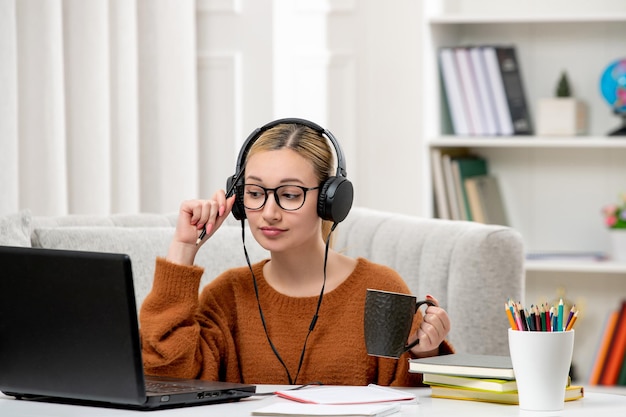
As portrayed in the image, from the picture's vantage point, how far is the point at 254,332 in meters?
1.53

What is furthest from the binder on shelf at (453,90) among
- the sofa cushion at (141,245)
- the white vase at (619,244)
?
the sofa cushion at (141,245)

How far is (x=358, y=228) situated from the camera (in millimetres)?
2146

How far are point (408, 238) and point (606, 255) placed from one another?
1531 mm

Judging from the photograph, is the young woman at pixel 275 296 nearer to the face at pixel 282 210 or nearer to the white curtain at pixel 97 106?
the face at pixel 282 210

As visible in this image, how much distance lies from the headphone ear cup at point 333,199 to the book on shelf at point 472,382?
0.29 meters

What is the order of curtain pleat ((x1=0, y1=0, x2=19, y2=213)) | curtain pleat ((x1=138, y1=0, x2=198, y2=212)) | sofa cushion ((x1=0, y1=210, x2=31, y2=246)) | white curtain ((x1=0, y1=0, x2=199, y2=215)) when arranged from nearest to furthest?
sofa cushion ((x1=0, y1=210, x2=31, y2=246))
curtain pleat ((x1=0, y1=0, x2=19, y2=213))
white curtain ((x1=0, y1=0, x2=199, y2=215))
curtain pleat ((x1=138, y1=0, x2=198, y2=212))

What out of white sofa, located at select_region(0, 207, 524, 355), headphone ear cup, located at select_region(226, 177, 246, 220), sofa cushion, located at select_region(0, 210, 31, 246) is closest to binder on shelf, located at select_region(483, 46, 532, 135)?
white sofa, located at select_region(0, 207, 524, 355)

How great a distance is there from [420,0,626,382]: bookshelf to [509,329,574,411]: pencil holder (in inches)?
85.6

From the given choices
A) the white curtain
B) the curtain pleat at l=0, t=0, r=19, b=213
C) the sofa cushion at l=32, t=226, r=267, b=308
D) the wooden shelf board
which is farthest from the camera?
the wooden shelf board

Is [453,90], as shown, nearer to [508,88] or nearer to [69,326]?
[508,88]

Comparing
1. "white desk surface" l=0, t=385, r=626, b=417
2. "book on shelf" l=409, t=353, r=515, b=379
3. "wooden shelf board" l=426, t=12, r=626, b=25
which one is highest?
"wooden shelf board" l=426, t=12, r=626, b=25

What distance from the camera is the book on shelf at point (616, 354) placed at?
10.7 feet

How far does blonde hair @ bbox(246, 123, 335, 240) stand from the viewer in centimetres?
151

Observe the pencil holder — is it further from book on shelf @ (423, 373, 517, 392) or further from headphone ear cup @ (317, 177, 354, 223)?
headphone ear cup @ (317, 177, 354, 223)
